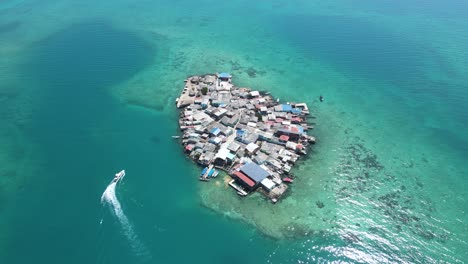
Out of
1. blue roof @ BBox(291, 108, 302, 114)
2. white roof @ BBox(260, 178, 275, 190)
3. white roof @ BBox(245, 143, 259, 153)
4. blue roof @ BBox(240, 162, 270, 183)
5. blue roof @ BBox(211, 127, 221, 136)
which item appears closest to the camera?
white roof @ BBox(260, 178, 275, 190)

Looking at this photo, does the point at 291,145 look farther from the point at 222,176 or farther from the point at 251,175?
the point at 222,176

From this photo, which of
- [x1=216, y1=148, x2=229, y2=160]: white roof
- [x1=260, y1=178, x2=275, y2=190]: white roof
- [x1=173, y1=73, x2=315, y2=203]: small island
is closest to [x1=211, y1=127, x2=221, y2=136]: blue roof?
[x1=173, y1=73, x2=315, y2=203]: small island

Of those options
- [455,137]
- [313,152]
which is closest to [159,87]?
[313,152]

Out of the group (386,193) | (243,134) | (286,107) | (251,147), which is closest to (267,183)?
(251,147)

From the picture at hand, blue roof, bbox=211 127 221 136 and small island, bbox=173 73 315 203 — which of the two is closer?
small island, bbox=173 73 315 203

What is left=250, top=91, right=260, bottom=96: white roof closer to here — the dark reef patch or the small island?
the small island

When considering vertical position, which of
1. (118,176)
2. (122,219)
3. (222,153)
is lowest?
(122,219)

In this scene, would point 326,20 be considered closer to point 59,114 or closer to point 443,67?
point 443,67
